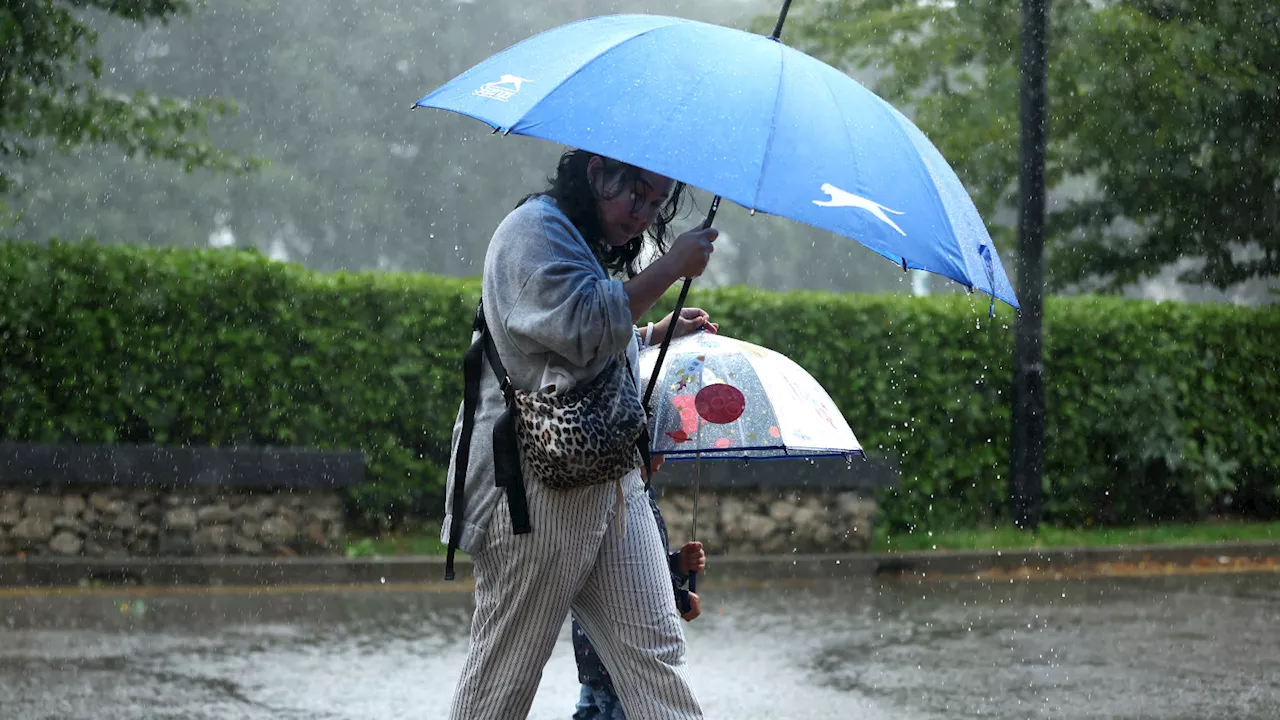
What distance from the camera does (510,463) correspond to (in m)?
3.36

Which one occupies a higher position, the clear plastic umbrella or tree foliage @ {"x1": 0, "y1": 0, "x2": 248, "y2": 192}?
tree foliage @ {"x1": 0, "y1": 0, "x2": 248, "y2": 192}

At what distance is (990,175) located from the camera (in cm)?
1691

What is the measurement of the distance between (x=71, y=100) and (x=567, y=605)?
9.53 meters

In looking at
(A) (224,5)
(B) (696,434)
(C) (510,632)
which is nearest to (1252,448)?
(B) (696,434)

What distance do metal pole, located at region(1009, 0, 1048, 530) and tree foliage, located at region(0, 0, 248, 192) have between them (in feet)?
21.0

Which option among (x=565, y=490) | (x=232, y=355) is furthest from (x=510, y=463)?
(x=232, y=355)

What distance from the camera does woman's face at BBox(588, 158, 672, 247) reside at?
3.49 meters

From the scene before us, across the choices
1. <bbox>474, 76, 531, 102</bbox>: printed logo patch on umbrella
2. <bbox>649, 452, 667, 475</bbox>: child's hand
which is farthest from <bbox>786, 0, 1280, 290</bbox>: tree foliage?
<bbox>474, 76, 531, 102</bbox>: printed logo patch on umbrella

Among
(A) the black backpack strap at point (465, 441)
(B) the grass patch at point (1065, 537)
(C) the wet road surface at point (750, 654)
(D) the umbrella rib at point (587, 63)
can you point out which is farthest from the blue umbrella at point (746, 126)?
(B) the grass patch at point (1065, 537)

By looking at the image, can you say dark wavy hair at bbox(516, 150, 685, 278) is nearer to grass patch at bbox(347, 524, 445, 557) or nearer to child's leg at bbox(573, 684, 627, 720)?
child's leg at bbox(573, 684, 627, 720)

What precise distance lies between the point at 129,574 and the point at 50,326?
181 centimetres

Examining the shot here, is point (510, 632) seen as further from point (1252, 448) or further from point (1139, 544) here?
point (1252, 448)

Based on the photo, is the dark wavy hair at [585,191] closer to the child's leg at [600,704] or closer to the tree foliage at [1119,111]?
the child's leg at [600,704]

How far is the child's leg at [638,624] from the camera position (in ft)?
11.4
